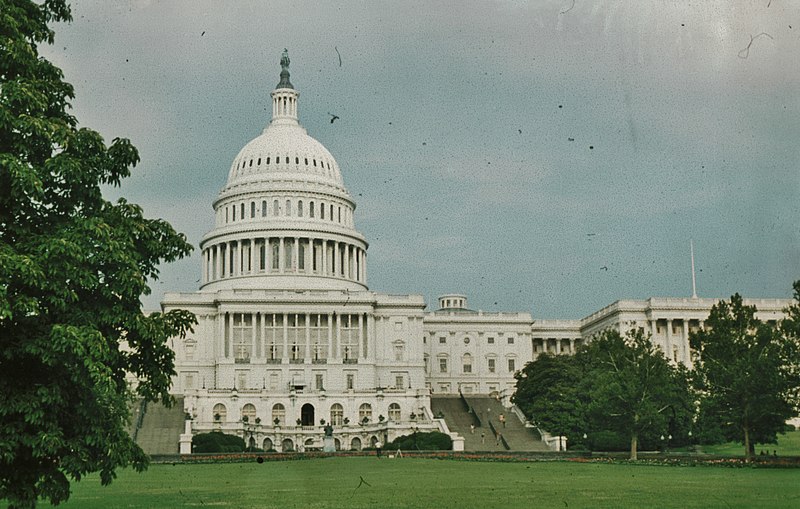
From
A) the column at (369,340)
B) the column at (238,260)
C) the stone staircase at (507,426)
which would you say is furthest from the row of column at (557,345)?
the column at (238,260)

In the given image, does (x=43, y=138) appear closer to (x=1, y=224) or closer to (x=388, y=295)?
(x=1, y=224)

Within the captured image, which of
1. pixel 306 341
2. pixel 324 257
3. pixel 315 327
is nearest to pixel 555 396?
pixel 306 341

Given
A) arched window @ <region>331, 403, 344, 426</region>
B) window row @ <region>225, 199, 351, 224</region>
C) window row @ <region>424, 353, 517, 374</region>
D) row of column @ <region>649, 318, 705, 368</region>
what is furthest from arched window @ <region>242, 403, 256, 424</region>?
row of column @ <region>649, 318, 705, 368</region>

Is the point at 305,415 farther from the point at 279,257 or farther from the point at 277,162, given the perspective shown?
the point at 277,162

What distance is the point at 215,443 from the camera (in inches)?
3666

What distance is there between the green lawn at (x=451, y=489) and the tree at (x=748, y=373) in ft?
42.8

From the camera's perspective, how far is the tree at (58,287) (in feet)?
85.1

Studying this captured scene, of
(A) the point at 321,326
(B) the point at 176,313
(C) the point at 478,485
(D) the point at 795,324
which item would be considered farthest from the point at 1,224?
(A) the point at 321,326

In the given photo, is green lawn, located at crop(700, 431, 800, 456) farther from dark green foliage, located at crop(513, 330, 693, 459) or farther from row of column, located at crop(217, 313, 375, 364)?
row of column, located at crop(217, 313, 375, 364)

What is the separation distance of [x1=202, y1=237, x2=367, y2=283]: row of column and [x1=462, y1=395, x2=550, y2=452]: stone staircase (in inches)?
1112

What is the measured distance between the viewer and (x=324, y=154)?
16338 cm

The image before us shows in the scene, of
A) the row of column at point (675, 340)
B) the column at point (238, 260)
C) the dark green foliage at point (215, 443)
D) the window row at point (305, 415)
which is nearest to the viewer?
the dark green foliage at point (215, 443)

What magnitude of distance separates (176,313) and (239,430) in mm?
80658

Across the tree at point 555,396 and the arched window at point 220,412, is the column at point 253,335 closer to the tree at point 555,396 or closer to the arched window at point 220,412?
the arched window at point 220,412
